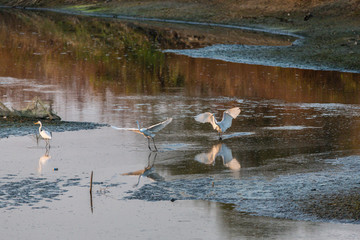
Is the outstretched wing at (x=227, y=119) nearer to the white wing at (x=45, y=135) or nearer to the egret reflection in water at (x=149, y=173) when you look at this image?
the egret reflection in water at (x=149, y=173)

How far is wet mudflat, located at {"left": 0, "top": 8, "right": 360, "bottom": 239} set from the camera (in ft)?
40.2

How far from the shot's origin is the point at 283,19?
189 feet

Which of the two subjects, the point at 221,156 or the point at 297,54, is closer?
the point at 221,156

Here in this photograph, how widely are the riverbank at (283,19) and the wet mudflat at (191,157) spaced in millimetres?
3378

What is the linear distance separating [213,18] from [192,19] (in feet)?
7.18

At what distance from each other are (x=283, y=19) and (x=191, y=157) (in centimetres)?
4236

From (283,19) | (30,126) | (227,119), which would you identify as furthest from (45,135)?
(283,19)

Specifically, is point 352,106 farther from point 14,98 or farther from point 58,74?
point 58,74

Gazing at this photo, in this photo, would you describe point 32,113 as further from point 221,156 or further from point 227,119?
point 221,156

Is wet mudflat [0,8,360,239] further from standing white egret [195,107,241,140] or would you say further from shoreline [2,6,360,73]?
shoreline [2,6,360,73]

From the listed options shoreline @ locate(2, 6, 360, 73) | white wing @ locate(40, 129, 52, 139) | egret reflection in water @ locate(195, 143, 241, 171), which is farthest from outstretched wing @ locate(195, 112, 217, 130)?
shoreline @ locate(2, 6, 360, 73)

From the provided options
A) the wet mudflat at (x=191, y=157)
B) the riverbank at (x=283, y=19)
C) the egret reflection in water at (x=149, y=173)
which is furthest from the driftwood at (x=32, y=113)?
the riverbank at (x=283, y=19)

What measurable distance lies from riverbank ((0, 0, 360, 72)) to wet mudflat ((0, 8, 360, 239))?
338 cm

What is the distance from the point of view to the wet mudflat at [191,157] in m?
12.3
